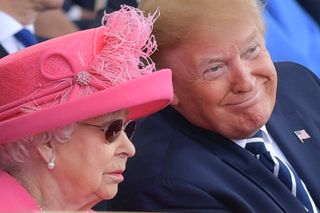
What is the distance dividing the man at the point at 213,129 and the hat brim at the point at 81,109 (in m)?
0.39

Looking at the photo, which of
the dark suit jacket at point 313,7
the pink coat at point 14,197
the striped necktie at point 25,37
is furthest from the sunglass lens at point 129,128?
the dark suit jacket at point 313,7

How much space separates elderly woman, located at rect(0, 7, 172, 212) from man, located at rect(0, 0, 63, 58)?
1.06 m

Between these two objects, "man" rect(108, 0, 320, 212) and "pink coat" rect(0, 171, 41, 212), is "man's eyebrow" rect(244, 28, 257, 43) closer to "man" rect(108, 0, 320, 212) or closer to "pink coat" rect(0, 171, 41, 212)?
"man" rect(108, 0, 320, 212)

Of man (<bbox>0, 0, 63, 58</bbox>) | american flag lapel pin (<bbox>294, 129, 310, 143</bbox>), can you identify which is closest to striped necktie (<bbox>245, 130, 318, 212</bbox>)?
american flag lapel pin (<bbox>294, 129, 310, 143</bbox>)

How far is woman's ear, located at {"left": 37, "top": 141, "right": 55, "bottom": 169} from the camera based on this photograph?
1.85 m

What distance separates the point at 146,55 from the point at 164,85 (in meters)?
0.13

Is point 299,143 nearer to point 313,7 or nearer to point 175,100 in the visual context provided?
point 175,100

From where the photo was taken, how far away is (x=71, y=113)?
178cm

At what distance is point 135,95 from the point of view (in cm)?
184

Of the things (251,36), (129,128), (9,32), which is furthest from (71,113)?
(9,32)

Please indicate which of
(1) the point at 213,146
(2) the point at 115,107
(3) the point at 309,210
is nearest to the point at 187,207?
(1) the point at 213,146

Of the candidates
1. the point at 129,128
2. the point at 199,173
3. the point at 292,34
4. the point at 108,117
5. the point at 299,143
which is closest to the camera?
the point at 108,117

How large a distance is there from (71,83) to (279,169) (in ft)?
2.61

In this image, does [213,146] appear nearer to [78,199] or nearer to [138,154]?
[138,154]
